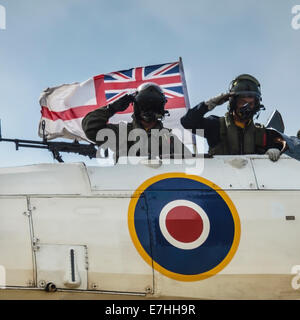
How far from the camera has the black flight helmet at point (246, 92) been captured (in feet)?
11.5

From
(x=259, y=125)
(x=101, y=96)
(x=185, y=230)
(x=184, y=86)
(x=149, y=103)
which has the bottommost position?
(x=185, y=230)

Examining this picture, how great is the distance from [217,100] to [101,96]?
579cm

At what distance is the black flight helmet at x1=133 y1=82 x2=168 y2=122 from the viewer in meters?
3.27

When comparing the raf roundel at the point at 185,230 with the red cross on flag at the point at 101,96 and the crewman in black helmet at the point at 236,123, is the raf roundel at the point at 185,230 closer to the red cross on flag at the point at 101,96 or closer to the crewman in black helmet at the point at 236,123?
the crewman in black helmet at the point at 236,123

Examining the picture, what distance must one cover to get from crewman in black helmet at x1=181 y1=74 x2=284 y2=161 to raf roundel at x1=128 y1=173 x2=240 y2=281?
1.18 m

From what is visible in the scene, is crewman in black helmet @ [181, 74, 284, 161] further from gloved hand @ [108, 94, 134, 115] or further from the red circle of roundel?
the red circle of roundel

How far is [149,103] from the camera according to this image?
10.7 feet

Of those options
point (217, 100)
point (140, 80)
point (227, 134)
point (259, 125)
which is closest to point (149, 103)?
A: point (217, 100)

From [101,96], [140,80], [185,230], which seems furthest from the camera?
[101,96]

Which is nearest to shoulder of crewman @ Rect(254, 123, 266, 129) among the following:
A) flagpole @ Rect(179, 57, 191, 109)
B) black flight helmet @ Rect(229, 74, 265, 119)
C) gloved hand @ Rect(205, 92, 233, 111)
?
black flight helmet @ Rect(229, 74, 265, 119)

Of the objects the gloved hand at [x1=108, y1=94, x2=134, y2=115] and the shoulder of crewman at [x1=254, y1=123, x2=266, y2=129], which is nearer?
the gloved hand at [x1=108, y1=94, x2=134, y2=115]

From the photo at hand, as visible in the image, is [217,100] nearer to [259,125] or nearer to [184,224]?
[259,125]

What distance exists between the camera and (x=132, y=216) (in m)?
2.36
